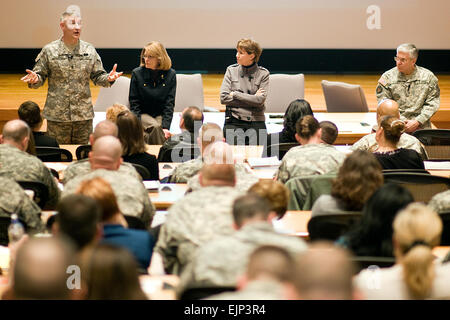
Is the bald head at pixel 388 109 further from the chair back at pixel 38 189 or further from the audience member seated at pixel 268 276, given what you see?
the audience member seated at pixel 268 276

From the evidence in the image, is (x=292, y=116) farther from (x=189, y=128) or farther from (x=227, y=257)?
(x=227, y=257)

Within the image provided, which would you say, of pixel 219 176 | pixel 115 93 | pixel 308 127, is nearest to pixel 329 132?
pixel 308 127

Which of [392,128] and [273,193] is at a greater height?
[392,128]

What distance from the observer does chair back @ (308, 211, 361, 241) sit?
3.52 m

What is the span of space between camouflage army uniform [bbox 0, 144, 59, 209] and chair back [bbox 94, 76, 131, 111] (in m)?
4.10

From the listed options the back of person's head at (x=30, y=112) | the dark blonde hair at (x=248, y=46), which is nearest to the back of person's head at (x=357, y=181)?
the back of person's head at (x=30, y=112)

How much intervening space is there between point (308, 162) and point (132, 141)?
130 centimetres

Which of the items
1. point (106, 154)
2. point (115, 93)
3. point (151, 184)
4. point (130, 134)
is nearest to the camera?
point (106, 154)

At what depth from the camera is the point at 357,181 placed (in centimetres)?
379

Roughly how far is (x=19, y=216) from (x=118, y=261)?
1.68 metres

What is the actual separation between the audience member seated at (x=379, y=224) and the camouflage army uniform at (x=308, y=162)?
1383mm

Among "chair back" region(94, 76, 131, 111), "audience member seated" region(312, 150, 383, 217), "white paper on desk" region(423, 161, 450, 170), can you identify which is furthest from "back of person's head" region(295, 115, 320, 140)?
"chair back" region(94, 76, 131, 111)

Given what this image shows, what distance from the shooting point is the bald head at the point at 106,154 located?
13.1ft
